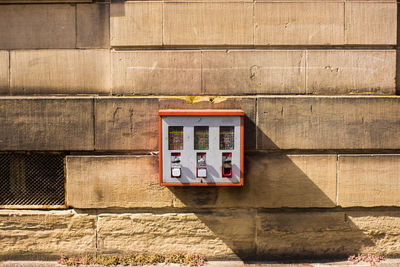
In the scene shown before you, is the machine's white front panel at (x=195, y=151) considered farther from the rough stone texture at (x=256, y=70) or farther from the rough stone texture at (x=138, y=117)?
the rough stone texture at (x=256, y=70)

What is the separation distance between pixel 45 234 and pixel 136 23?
3.32 m

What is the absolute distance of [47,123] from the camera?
3852 millimetres

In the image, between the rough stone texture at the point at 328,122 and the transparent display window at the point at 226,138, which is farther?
the rough stone texture at the point at 328,122

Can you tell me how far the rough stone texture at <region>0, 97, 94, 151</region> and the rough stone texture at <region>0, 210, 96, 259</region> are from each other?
40.2 inches

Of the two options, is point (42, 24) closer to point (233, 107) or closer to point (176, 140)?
point (176, 140)

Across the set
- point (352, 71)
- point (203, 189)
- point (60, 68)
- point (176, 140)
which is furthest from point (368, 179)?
point (60, 68)

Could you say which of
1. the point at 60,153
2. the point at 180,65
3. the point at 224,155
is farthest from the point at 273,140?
the point at 60,153

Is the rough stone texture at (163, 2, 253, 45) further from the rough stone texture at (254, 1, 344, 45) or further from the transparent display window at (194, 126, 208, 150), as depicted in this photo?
the transparent display window at (194, 126, 208, 150)

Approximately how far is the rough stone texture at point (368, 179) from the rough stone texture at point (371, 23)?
1.66 metres

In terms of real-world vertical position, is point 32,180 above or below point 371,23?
below

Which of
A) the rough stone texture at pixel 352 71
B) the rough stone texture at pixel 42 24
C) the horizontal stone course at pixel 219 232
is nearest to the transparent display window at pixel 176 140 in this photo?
the horizontal stone course at pixel 219 232

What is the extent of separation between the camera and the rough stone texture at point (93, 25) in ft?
13.0

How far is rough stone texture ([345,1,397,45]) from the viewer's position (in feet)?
12.7

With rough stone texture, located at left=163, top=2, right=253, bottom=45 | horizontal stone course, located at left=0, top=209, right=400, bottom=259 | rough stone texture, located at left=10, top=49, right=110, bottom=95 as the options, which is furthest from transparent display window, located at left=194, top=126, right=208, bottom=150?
rough stone texture, located at left=10, top=49, right=110, bottom=95
